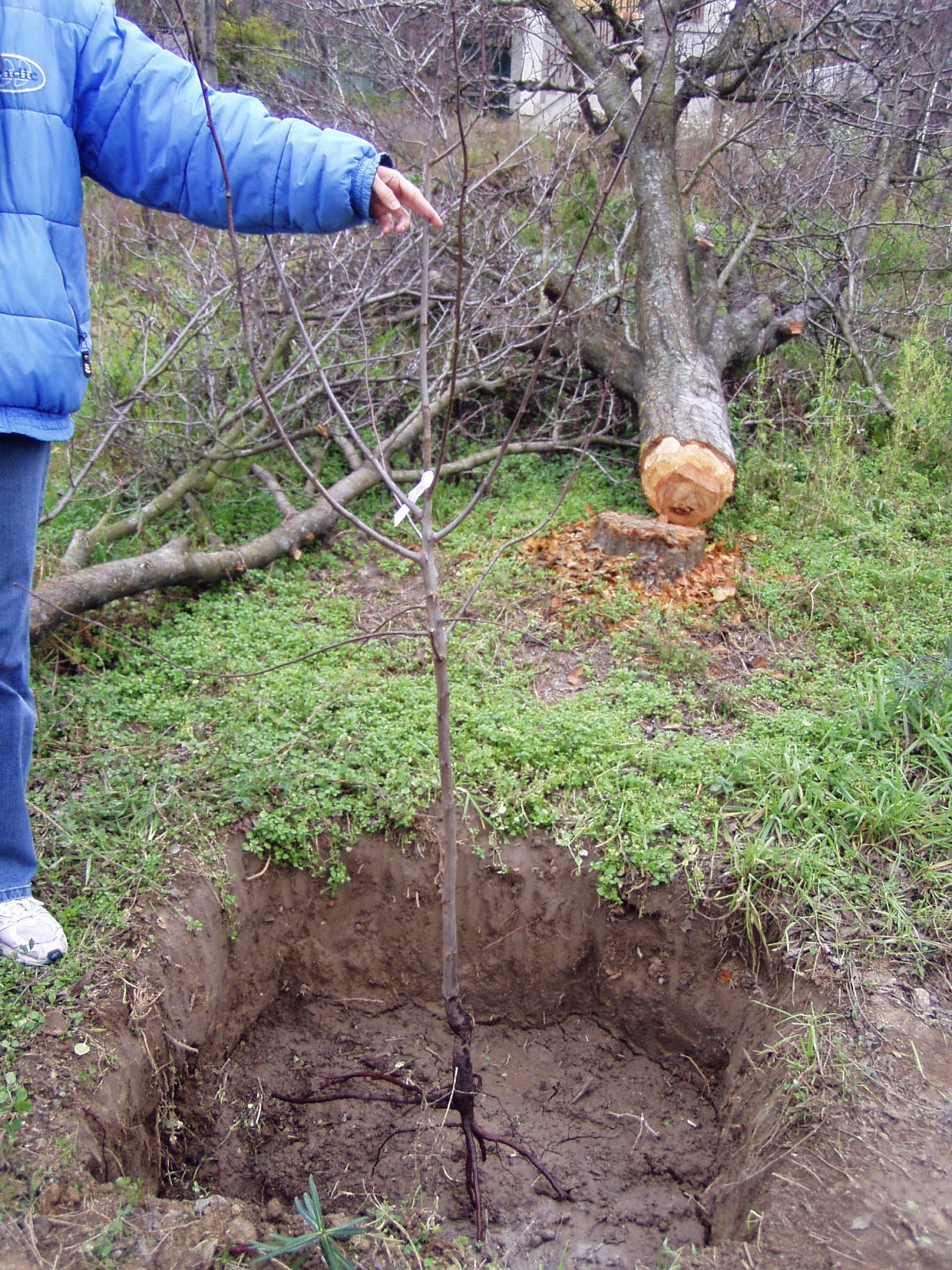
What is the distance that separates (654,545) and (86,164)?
9.26 feet

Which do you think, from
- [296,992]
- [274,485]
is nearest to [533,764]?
[296,992]

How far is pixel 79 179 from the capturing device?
2084 millimetres

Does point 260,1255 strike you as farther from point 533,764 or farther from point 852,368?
point 852,368

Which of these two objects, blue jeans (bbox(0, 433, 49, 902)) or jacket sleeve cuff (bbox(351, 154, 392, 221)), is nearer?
jacket sleeve cuff (bbox(351, 154, 392, 221))

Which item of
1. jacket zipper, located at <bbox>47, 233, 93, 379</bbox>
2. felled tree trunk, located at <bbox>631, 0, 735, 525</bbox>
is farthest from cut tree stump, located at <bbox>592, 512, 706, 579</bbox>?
jacket zipper, located at <bbox>47, 233, 93, 379</bbox>

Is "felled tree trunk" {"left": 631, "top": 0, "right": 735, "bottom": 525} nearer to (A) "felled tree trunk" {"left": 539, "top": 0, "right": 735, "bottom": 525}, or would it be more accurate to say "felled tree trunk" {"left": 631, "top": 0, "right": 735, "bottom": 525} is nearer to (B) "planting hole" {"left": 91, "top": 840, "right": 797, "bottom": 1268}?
(A) "felled tree trunk" {"left": 539, "top": 0, "right": 735, "bottom": 525}

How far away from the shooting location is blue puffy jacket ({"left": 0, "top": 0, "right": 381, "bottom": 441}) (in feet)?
6.21

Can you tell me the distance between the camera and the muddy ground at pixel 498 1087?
6.33 ft

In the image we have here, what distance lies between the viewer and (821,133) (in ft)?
19.7

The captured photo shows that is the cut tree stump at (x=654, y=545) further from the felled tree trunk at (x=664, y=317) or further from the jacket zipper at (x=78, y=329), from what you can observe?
the jacket zipper at (x=78, y=329)

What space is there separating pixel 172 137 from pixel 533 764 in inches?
84.9

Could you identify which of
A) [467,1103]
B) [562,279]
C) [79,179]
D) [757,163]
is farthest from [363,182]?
[757,163]

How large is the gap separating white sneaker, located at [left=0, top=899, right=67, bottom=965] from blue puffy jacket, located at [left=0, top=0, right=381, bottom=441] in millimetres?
1272

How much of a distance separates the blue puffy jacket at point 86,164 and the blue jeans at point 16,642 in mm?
113
